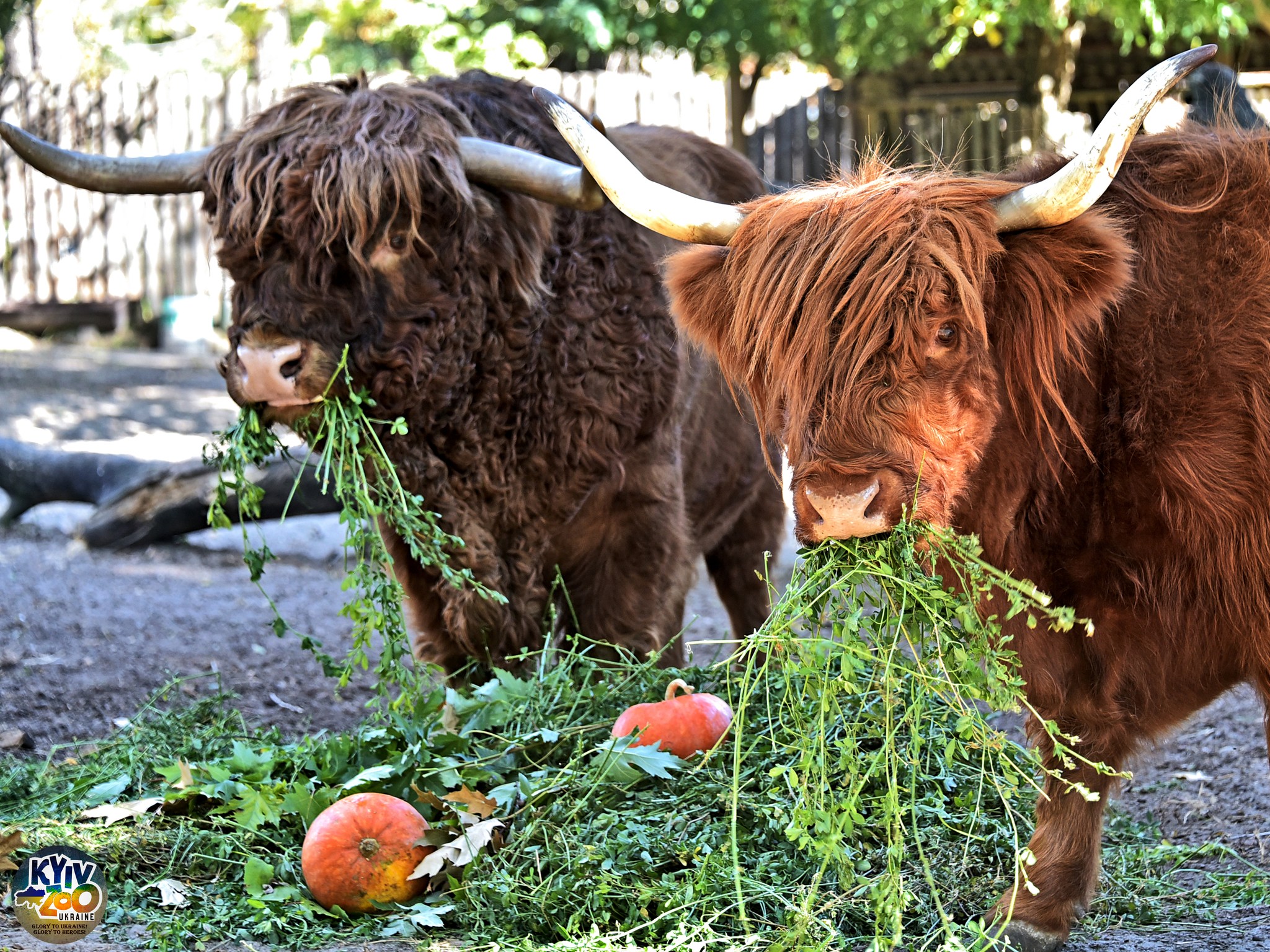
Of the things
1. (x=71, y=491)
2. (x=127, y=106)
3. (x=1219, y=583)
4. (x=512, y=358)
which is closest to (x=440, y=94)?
(x=512, y=358)

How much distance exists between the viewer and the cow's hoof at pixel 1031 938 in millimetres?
2611

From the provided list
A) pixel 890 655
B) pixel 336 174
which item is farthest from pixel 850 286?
pixel 336 174

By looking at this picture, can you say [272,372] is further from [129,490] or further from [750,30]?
[750,30]

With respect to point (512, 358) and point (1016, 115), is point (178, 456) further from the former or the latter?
point (1016, 115)

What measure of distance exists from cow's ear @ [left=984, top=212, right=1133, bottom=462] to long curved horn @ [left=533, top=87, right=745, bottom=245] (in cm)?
55

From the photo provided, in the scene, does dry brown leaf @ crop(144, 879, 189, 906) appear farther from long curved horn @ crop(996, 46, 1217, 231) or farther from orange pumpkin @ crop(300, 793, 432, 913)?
long curved horn @ crop(996, 46, 1217, 231)

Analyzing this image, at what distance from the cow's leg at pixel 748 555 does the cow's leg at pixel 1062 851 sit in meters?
2.12

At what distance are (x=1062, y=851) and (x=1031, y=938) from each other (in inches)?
8.3

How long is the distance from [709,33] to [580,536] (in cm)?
963

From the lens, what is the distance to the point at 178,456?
27.2 ft

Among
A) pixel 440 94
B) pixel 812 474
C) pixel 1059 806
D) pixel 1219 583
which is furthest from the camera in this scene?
pixel 440 94

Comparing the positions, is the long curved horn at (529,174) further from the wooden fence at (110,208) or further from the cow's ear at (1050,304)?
the wooden fence at (110,208)

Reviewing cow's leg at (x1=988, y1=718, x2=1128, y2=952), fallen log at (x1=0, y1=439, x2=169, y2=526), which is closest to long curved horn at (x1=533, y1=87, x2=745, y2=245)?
cow's leg at (x1=988, y1=718, x2=1128, y2=952)

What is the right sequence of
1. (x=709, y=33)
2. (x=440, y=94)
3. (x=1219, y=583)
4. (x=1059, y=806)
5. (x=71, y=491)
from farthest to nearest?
1. (x=709, y=33)
2. (x=71, y=491)
3. (x=440, y=94)
4. (x=1059, y=806)
5. (x=1219, y=583)
